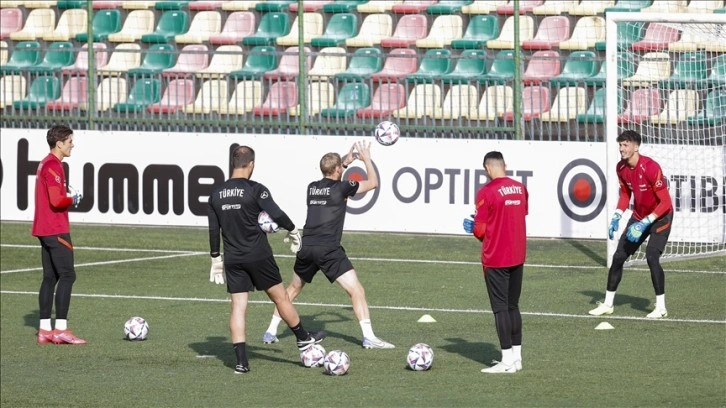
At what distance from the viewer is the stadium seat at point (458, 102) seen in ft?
69.2

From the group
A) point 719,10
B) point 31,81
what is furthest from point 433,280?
point 31,81

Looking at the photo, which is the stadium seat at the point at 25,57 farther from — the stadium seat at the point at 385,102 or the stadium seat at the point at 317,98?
the stadium seat at the point at 385,102

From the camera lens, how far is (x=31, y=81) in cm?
2477

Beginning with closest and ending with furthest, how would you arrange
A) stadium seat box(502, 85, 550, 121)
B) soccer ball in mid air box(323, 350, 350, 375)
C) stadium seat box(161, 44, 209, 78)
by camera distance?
soccer ball in mid air box(323, 350, 350, 375) < stadium seat box(502, 85, 550, 121) < stadium seat box(161, 44, 209, 78)

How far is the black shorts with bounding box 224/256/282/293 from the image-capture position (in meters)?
12.0

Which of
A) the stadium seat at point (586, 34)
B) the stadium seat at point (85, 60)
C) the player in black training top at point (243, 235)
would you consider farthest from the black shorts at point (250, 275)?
the stadium seat at point (85, 60)

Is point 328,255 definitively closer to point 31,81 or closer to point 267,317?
point 267,317

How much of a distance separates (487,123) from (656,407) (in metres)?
11.0

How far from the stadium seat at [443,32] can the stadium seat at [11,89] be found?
23.1 feet

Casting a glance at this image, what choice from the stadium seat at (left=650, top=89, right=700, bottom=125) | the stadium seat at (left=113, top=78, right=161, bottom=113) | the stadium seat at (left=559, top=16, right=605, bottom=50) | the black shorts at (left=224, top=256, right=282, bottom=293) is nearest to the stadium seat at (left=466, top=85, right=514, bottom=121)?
the stadium seat at (left=559, top=16, right=605, bottom=50)

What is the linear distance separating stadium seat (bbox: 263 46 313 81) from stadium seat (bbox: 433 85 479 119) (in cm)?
252

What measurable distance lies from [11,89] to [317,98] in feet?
19.5

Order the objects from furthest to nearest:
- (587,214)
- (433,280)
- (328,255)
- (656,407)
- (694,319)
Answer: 1. (587,214)
2. (433,280)
3. (694,319)
4. (328,255)
5. (656,407)

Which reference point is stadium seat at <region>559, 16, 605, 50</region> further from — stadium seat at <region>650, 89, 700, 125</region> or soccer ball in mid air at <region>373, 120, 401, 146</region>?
soccer ball in mid air at <region>373, 120, 401, 146</region>
